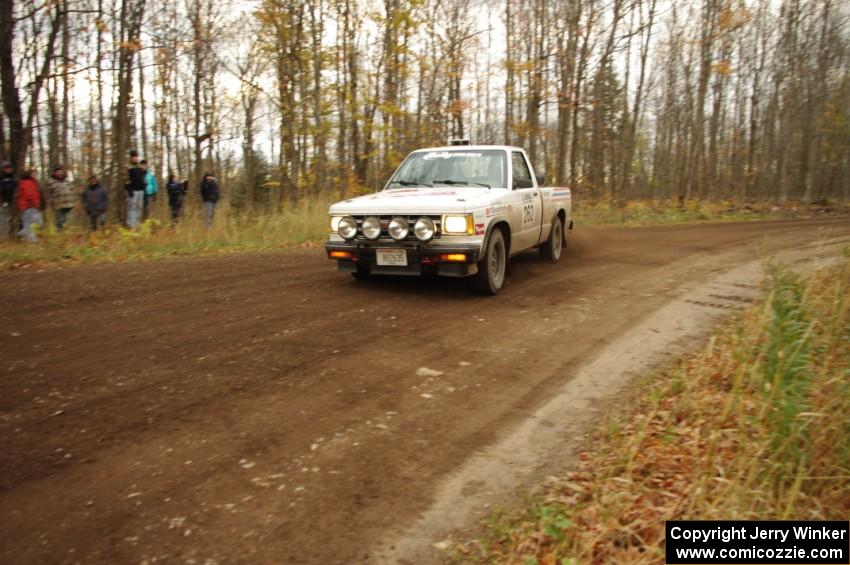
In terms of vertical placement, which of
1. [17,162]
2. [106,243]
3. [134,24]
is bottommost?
[106,243]

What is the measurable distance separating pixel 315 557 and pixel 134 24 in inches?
580

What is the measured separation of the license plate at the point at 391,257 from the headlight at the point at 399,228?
18 centimetres

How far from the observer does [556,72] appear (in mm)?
22094

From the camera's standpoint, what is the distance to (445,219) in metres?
6.39

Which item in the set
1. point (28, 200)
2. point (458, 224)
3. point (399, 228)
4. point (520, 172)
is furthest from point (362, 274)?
point (28, 200)

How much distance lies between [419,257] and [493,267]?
108 centimetres

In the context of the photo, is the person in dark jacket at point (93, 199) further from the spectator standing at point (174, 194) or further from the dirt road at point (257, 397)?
the dirt road at point (257, 397)

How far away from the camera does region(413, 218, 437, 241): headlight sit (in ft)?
20.9

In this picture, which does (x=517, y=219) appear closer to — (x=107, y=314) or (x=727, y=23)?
(x=107, y=314)

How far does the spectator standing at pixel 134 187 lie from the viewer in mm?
13836

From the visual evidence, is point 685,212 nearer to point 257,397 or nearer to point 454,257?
point 454,257

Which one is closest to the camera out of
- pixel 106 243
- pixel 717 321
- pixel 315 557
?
pixel 315 557

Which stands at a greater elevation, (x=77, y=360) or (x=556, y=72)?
(x=556, y=72)

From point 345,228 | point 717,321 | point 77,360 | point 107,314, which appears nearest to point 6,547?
point 77,360
